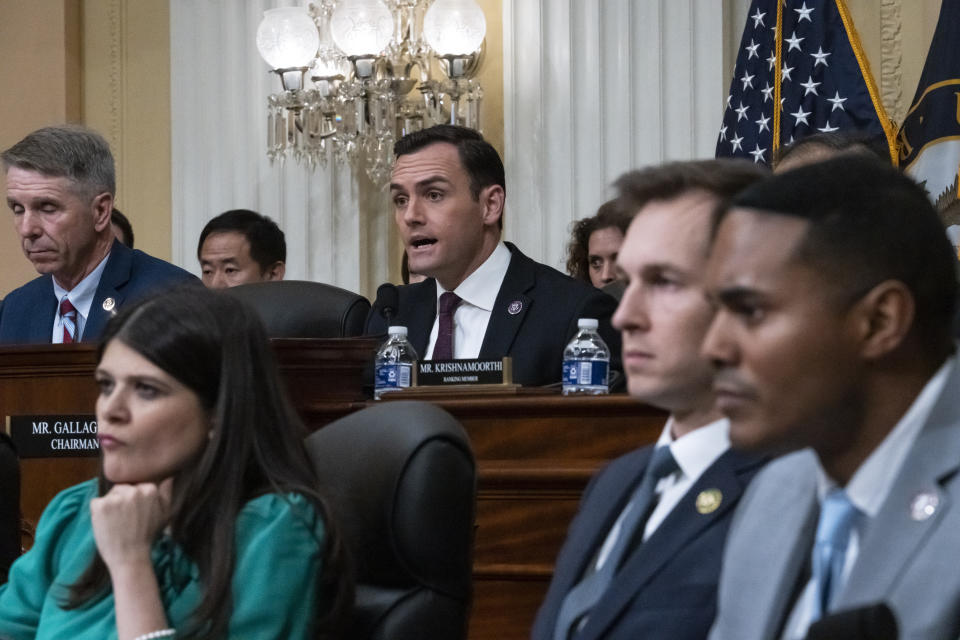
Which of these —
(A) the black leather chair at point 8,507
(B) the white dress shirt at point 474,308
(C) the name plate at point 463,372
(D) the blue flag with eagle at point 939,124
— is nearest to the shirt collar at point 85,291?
(B) the white dress shirt at point 474,308

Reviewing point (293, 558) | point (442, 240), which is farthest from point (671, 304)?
point (442, 240)

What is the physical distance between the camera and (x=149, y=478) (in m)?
2.38

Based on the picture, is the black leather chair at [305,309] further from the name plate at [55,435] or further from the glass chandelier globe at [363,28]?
the glass chandelier globe at [363,28]

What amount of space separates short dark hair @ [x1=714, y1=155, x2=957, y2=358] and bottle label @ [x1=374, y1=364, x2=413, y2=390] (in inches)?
103

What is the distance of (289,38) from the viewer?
6684mm

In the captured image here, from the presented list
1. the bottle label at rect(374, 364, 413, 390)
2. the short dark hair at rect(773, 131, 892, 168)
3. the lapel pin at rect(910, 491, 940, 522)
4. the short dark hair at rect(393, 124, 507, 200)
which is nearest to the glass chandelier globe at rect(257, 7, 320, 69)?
the short dark hair at rect(393, 124, 507, 200)

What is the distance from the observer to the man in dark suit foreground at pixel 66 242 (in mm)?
4633

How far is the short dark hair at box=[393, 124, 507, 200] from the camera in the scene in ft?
16.3

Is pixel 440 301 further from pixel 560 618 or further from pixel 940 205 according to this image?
pixel 560 618

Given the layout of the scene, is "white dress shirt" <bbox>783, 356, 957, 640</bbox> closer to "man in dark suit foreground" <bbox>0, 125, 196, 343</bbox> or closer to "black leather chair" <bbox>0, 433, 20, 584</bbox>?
"black leather chair" <bbox>0, 433, 20, 584</bbox>

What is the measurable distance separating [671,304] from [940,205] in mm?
3503

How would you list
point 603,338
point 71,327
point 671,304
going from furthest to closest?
point 71,327
point 603,338
point 671,304

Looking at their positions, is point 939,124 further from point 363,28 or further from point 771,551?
point 771,551

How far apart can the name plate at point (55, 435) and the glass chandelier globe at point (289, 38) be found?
129 inches
